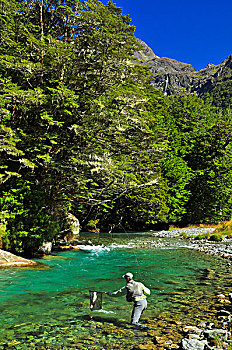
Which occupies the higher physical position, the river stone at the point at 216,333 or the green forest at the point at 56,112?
the green forest at the point at 56,112

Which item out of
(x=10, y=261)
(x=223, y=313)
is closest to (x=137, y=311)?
(x=223, y=313)

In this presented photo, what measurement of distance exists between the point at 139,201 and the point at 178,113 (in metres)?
40.3

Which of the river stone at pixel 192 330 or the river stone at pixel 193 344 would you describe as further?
the river stone at pixel 192 330

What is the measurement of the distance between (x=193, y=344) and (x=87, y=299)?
13.7 feet

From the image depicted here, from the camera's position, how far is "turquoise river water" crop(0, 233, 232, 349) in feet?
19.7

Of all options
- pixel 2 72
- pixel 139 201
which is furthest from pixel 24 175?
pixel 139 201

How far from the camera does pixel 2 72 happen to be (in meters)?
16.7

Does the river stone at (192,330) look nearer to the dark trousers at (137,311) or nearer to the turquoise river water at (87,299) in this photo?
the turquoise river water at (87,299)

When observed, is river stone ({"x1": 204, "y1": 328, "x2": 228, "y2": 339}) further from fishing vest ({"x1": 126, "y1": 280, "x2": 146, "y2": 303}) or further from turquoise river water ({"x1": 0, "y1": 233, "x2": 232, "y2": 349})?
fishing vest ({"x1": 126, "y1": 280, "x2": 146, "y2": 303})

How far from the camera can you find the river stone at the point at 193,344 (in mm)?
5227

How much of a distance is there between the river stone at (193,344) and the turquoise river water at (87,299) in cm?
94

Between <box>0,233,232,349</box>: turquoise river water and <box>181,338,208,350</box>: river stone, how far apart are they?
945 millimetres

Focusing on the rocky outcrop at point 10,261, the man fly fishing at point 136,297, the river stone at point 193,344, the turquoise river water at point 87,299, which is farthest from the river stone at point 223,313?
the rocky outcrop at point 10,261

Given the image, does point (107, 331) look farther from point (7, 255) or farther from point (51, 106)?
point (51, 106)
